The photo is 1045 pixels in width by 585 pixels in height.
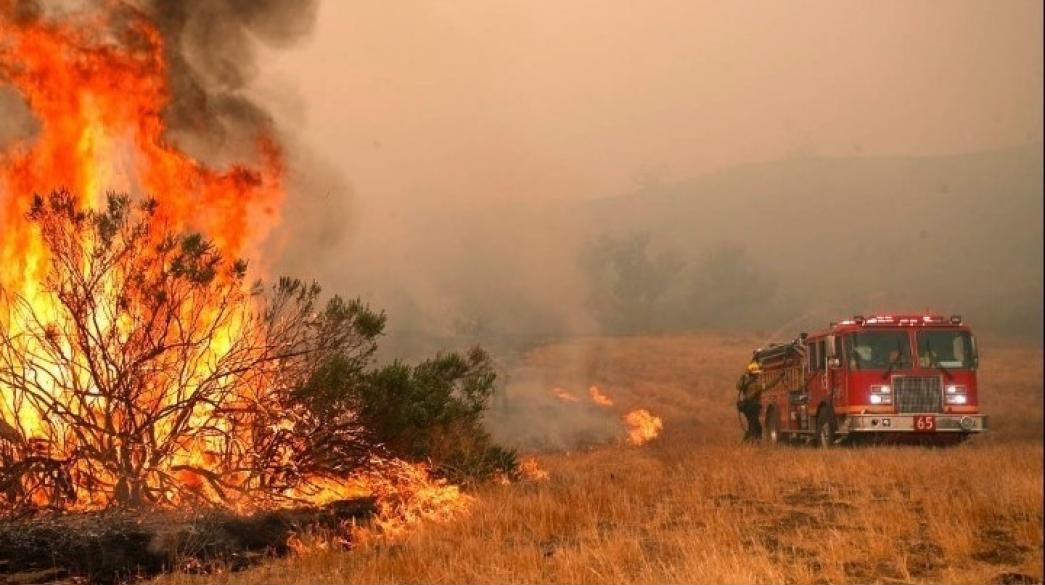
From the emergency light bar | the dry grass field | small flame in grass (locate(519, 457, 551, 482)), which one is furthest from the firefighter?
small flame in grass (locate(519, 457, 551, 482))

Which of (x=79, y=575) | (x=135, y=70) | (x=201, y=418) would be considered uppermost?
(x=135, y=70)

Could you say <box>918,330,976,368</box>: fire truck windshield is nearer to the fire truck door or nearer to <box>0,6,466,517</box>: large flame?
the fire truck door

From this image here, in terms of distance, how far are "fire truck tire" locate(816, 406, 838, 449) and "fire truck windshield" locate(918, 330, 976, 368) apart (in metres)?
2.14

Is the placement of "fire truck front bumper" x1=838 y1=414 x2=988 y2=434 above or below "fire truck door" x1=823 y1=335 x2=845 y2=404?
below

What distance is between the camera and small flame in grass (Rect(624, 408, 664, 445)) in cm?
2693

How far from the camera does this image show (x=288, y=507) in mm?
10406

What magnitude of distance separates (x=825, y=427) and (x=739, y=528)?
10.8m

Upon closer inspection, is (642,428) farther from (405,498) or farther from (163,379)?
(163,379)

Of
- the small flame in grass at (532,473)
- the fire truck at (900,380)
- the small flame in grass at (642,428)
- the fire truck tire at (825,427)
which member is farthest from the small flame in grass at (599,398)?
the small flame in grass at (532,473)

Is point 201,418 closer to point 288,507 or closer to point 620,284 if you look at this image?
point 288,507

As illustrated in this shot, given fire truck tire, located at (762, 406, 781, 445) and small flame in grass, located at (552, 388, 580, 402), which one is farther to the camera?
small flame in grass, located at (552, 388, 580, 402)

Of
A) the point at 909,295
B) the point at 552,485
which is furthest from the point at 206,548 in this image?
the point at 909,295

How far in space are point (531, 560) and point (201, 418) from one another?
17.9ft

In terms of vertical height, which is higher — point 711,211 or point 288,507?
point 711,211
